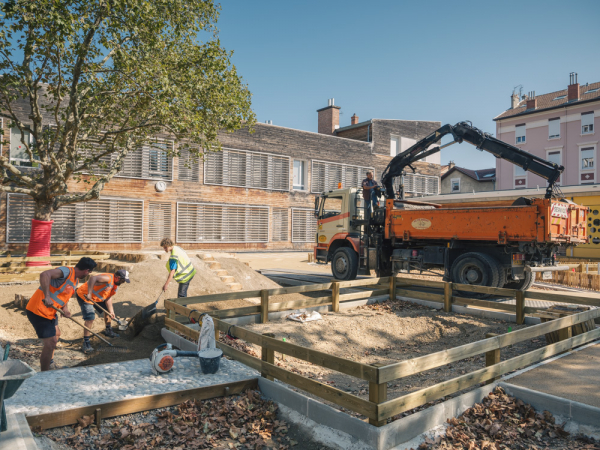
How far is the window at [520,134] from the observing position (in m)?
40.0

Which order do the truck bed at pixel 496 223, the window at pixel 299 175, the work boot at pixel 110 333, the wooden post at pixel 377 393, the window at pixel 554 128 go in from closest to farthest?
the wooden post at pixel 377 393, the work boot at pixel 110 333, the truck bed at pixel 496 223, the window at pixel 299 175, the window at pixel 554 128

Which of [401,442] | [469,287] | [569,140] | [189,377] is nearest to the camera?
[401,442]

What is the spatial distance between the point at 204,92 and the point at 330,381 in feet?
30.1

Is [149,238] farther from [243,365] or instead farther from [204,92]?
[243,365]

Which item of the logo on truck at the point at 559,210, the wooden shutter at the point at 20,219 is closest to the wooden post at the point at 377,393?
the logo on truck at the point at 559,210

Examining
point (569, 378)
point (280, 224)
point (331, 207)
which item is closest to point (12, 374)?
point (569, 378)

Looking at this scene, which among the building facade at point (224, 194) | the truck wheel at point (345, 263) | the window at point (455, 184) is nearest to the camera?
the truck wheel at point (345, 263)

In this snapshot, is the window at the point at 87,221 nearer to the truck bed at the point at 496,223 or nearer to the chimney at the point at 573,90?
the truck bed at the point at 496,223

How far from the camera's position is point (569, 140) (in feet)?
120

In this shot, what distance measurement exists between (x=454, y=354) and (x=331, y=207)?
10897 millimetres

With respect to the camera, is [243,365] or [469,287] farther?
[469,287]

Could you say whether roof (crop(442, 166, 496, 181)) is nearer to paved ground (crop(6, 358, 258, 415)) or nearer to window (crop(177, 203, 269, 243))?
window (crop(177, 203, 269, 243))

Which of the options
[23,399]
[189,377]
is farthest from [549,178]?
[23,399]

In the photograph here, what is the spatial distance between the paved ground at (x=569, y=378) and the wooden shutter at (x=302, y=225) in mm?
22330
